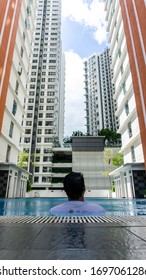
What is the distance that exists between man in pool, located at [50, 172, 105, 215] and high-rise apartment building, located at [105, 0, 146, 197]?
36.7 ft

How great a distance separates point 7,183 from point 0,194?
43.1 inches

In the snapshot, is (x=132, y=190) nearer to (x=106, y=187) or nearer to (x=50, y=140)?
(x=106, y=187)

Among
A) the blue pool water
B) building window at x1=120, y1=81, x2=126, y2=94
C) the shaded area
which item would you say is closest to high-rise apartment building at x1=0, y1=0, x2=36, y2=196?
the blue pool water

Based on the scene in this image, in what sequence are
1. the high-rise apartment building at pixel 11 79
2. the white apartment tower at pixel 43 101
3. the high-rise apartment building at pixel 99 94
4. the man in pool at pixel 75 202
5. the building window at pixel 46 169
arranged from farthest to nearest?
1. the high-rise apartment building at pixel 99 94
2. the white apartment tower at pixel 43 101
3. the building window at pixel 46 169
4. the high-rise apartment building at pixel 11 79
5. the man in pool at pixel 75 202

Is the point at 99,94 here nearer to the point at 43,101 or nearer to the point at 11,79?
Result: the point at 43,101

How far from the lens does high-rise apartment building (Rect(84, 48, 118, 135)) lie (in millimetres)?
80250

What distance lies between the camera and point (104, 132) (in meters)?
51.8

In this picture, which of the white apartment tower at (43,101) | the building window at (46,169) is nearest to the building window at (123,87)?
the white apartment tower at (43,101)

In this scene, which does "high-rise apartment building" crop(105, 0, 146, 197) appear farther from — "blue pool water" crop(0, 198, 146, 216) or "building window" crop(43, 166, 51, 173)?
"building window" crop(43, 166, 51, 173)

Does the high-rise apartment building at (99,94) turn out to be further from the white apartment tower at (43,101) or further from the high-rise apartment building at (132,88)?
the high-rise apartment building at (132,88)

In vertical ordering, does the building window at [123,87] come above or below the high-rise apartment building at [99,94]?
below

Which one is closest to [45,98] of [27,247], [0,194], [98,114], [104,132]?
[104,132]

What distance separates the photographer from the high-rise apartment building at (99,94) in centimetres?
8025

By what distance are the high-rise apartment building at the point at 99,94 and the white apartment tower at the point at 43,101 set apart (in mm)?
35498
